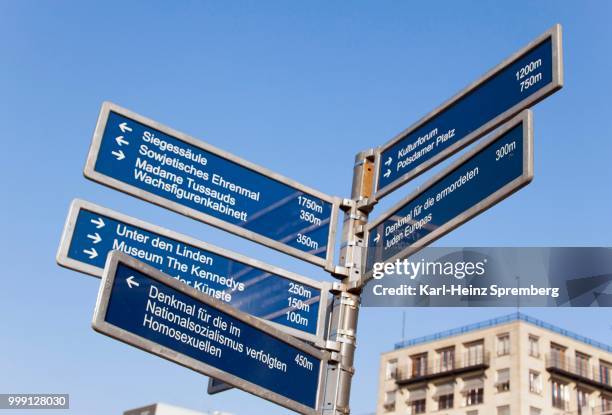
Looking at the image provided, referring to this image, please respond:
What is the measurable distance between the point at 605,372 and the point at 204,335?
220ft

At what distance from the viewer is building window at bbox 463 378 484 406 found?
203 feet

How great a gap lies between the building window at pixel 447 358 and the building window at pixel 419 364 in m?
1.59

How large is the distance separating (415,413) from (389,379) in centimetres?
428

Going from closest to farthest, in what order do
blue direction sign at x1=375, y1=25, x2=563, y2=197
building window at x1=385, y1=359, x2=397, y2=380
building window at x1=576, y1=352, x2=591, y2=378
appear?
blue direction sign at x1=375, y1=25, x2=563, y2=197, building window at x1=576, y1=352, x2=591, y2=378, building window at x1=385, y1=359, x2=397, y2=380

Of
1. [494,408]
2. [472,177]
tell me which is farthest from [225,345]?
Answer: [494,408]

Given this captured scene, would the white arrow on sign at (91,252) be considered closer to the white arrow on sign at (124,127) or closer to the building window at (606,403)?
the white arrow on sign at (124,127)

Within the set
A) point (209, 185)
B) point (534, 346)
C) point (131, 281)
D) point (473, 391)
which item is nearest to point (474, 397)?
point (473, 391)

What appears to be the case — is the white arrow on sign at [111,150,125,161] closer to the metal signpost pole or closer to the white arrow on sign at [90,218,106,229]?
the white arrow on sign at [90,218,106,229]

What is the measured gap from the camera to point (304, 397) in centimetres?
554

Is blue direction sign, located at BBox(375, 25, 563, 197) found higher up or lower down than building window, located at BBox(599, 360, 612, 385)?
lower down

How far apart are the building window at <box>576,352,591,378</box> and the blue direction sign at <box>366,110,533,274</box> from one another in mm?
62160

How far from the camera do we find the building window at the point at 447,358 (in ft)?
213

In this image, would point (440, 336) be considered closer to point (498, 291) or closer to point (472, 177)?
point (498, 291)

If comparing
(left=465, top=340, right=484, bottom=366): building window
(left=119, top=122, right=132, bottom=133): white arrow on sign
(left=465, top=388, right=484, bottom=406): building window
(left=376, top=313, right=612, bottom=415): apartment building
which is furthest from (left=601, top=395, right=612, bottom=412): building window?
(left=119, top=122, right=132, bottom=133): white arrow on sign
